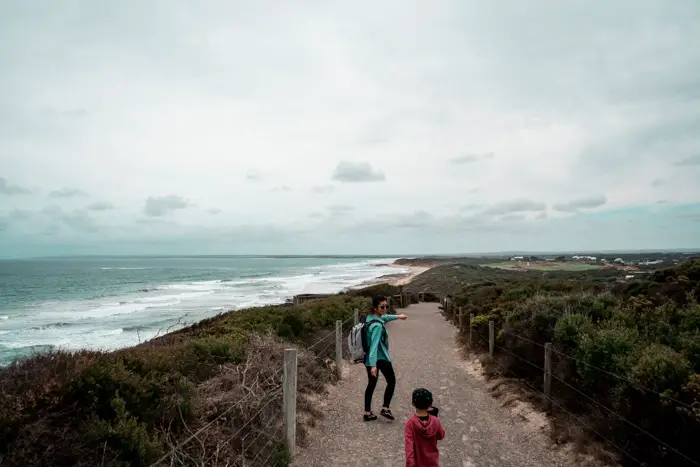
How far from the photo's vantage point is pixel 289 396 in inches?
204

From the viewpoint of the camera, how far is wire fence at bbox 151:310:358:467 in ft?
13.9

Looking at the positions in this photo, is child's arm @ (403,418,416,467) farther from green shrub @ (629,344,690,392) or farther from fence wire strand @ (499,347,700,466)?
green shrub @ (629,344,690,392)

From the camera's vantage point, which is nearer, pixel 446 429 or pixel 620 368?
pixel 620 368

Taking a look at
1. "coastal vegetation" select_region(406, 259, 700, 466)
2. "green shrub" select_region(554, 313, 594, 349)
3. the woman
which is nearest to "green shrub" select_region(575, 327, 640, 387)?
"coastal vegetation" select_region(406, 259, 700, 466)

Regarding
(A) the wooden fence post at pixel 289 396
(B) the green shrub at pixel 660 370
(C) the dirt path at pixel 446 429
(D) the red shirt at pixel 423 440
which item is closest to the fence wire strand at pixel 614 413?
(B) the green shrub at pixel 660 370

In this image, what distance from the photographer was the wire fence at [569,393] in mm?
4414

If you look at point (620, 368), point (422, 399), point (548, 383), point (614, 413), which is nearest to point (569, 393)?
point (548, 383)

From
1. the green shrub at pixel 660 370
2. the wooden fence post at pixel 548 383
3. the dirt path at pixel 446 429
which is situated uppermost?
the green shrub at pixel 660 370

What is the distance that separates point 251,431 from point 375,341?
1947 millimetres

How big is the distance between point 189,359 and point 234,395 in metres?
1.12

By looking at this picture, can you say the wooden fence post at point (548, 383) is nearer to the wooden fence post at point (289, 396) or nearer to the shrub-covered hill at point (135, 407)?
the shrub-covered hill at point (135, 407)

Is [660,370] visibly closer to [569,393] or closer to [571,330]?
[569,393]

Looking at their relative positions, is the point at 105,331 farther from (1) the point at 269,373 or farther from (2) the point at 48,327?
(1) the point at 269,373

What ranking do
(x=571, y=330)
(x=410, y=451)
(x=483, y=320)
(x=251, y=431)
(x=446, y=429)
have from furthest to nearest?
(x=483, y=320)
(x=571, y=330)
(x=446, y=429)
(x=251, y=431)
(x=410, y=451)
